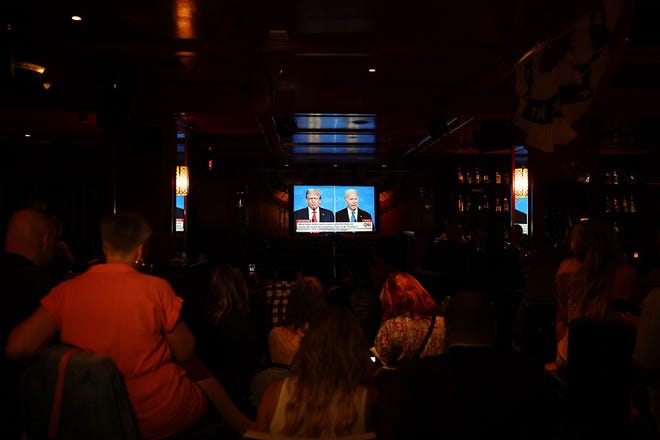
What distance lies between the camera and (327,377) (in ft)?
6.33

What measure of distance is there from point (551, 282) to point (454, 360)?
9.20ft

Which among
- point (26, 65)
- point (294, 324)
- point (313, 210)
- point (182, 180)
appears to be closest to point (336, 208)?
point (313, 210)

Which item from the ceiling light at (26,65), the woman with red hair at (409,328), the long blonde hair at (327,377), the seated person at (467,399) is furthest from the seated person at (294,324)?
the ceiling light at (26,65)

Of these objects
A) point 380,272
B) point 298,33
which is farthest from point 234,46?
point 380,272

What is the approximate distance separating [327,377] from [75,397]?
0.80 meters

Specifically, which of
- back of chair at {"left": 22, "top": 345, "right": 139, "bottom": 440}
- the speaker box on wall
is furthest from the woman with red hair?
the speaker box on wall

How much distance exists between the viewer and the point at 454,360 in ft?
6.01

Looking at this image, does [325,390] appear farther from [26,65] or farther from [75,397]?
[26,65]

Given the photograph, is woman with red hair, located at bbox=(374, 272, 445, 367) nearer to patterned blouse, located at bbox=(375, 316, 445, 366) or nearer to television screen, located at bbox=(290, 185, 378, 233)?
patterned blouse, located at bbox=(375, 316, 445, 366)

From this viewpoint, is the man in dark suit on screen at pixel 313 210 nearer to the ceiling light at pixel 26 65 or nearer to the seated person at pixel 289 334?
the ceiling light at pixel 26 65

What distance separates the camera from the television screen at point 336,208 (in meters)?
14.6

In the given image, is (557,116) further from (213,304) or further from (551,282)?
(213,304)

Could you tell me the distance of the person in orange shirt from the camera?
2062mm

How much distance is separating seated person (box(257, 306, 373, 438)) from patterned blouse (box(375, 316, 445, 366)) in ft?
4.05
